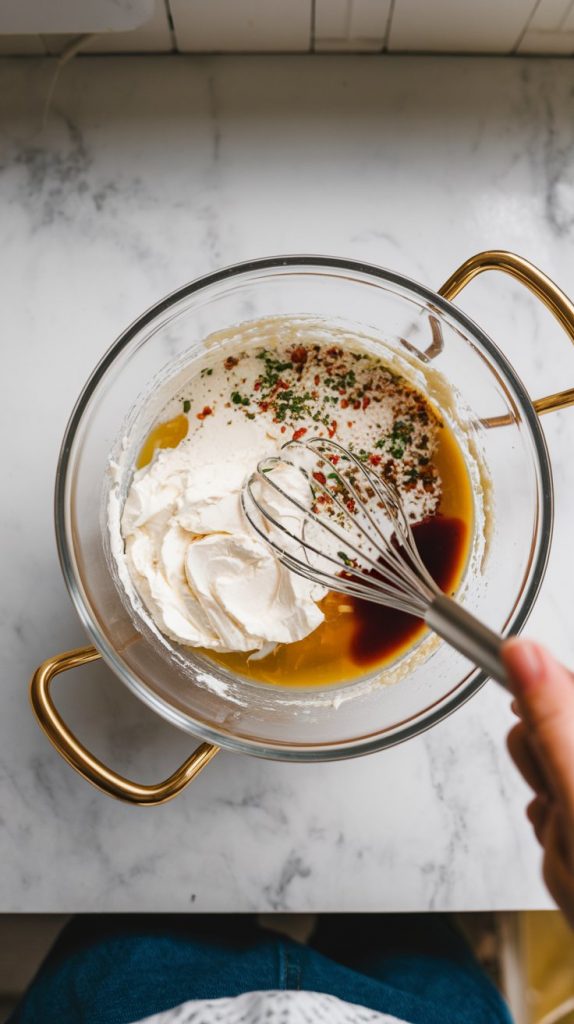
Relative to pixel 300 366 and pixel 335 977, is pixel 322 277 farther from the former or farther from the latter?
pixel 335 977

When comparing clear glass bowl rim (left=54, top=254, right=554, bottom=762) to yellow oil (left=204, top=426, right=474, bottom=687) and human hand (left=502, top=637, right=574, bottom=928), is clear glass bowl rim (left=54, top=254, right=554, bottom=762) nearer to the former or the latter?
yellow oil (left=204, top=426, right=474, bottom=687)

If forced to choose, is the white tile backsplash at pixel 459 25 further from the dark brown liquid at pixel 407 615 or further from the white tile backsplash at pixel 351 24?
the dark brown liquid at pixel 407 615

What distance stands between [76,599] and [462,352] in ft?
1.36

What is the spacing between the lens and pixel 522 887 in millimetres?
877

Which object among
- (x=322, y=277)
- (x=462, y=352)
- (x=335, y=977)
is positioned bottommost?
(x=335, y=977)

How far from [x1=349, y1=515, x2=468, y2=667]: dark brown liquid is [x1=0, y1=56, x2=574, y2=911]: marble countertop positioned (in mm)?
119

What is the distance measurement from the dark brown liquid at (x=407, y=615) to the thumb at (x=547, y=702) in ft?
1.04

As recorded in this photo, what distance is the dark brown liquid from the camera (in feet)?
2.66

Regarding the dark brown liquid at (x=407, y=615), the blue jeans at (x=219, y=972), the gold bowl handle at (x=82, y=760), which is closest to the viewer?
the gold bowl handle at (x=82, y=760)

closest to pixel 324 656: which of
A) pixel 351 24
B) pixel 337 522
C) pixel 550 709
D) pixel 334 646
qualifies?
pixel 334 646

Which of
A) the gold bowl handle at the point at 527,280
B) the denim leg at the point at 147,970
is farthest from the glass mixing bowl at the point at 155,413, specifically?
the denim leg at the point at 147,970

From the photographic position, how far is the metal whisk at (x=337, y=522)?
29.6 inches

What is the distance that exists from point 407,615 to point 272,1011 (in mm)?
433

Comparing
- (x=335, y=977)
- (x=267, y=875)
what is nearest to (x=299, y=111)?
(x=267, y=875)
